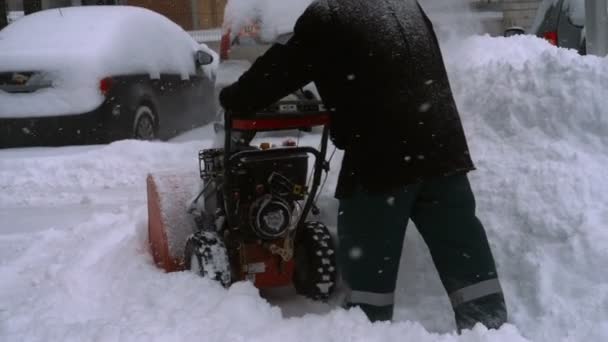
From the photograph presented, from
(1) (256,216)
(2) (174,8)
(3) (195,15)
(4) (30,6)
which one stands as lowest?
(3) (195,15)

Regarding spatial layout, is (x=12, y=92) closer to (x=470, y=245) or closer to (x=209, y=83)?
(x=209, y=83)

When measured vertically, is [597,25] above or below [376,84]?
below

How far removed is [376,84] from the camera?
2543 millimetres

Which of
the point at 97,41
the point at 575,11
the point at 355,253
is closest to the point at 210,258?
the point at 355,253

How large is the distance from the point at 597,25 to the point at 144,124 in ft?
15.6

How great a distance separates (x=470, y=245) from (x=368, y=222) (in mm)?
433

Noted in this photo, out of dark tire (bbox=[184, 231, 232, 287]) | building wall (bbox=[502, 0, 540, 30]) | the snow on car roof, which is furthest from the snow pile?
building wall (bbox=[502, 0, 540, 30])

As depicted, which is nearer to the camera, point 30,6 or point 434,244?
point 434,244

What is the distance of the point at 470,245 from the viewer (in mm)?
2688

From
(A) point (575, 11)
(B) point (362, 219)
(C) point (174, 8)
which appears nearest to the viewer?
(B) point (362, 219)

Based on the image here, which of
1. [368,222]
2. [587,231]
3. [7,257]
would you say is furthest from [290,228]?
[7,257]

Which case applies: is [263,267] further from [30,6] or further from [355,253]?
[30,6]

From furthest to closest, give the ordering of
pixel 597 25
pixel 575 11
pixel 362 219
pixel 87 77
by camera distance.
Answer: pixel 575 11, pixel 87 77, pixel 597 25, pixel 362 219

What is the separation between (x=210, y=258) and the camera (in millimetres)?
2971
